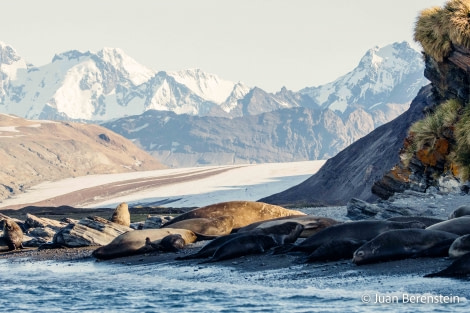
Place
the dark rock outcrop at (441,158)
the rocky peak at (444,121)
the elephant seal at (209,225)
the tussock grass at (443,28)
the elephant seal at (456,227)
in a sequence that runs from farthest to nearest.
→ the dark rock outcrop at (441,158), the rocky peak at (444,121), the tussock grass at (443,28), the elephant seal at (209,225), the elephant seal at (456,227)

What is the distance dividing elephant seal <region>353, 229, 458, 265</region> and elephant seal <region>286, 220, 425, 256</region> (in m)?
1.52

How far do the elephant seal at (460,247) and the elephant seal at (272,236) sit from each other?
6.27 m

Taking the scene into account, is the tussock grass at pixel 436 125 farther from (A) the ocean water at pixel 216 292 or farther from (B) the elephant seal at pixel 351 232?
(A) the ocean water at pixel 216 292

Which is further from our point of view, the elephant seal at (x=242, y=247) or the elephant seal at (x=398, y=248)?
the elephant seal at (x=242, y=247)

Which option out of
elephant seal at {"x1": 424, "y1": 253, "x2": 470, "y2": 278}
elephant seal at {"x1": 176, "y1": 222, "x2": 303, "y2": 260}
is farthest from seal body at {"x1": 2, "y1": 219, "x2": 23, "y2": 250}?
elephant seal at {"x1": 424, "y1": 253, "x2": 470, "y2": 278}

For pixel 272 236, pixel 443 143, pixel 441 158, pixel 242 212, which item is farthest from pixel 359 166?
pixel 272 236

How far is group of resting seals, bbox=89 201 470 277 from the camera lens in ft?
65.0

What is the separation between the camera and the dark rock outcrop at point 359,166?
5556 inches

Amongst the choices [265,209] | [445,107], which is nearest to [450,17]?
[445,107]

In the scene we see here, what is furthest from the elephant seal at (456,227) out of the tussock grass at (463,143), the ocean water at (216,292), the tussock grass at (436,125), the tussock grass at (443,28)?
the tussock grass at (436,125)

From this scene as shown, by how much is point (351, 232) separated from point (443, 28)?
1852 centimetres

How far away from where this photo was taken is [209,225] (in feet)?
99.9

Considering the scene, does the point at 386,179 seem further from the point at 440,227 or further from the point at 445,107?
the point at 440,227

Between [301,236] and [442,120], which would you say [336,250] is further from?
[442,120]
